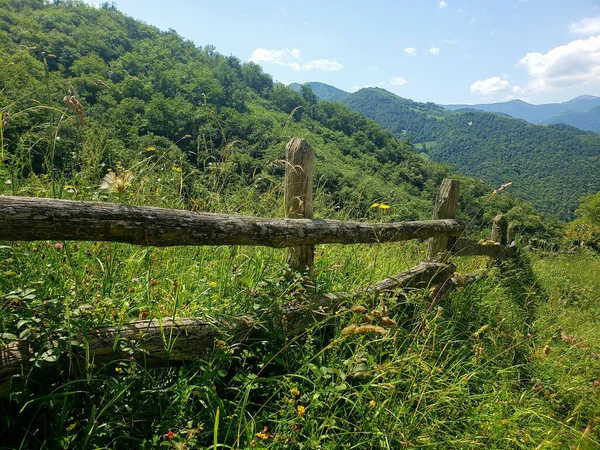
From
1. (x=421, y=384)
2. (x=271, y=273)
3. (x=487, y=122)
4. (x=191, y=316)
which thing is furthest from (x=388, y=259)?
(x=487, y=122)

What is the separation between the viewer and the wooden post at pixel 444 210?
13.1 feet

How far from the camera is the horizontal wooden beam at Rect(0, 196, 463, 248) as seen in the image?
4.04 feet

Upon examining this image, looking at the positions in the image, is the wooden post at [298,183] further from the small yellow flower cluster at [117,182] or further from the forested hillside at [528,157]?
the forested hillside at [528,157]

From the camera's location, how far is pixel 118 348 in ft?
4.77

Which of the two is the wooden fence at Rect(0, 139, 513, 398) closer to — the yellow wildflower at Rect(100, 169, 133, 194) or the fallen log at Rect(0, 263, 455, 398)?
the fallen log at Rect(0, 263, 455, 398)

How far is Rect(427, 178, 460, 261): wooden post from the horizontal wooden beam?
6.06 ft

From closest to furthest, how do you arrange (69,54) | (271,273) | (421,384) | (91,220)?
(91,220)
(421,384)
(271,273)
(69,54)

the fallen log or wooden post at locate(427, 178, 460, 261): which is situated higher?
wooden post at locate(427, 178, 460, 261)

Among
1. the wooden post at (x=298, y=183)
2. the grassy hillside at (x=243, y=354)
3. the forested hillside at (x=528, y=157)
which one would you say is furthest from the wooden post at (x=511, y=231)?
the forested hillside at (x=528, y=157)

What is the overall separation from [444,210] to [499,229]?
2.04m

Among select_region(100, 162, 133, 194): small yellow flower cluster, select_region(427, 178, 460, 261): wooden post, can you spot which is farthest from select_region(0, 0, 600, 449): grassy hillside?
select_region(427, 178, 460, 261): wooden post

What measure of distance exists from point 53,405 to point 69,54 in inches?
2516

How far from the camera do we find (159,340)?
5.10ft

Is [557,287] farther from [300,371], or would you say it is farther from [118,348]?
[118,348]
